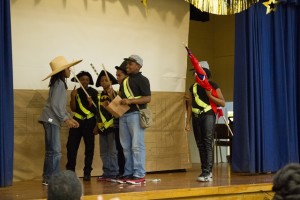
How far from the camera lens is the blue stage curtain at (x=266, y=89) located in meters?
6.70

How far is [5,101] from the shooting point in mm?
5035

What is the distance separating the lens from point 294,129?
23.4 ft

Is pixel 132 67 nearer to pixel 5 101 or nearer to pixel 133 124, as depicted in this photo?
pixel 133 124

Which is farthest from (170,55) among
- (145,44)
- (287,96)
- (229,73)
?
(229,73)

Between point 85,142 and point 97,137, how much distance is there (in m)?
0.88

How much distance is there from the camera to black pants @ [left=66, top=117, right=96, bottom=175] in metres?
5.72

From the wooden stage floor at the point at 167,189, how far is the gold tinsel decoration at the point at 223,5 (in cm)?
230

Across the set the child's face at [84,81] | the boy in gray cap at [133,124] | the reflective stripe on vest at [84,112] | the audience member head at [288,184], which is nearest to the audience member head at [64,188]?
the audience member head at [288,184]

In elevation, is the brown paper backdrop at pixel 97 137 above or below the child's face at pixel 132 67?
below

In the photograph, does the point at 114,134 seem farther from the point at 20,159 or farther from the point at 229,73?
the point at 229,73

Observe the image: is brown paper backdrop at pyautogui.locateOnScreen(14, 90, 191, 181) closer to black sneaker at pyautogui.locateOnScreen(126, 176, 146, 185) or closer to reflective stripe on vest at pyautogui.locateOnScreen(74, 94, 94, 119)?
reflective stripe on vest at pyautogui.locateOnScreen(74, 94, 94, 119)

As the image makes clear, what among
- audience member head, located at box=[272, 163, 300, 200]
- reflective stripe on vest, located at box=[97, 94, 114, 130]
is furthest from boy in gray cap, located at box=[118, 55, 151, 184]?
audience member head, located at box=[272, 163, 300, 200]

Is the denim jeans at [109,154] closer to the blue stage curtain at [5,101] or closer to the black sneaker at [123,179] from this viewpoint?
the black sneaker at [123,179]

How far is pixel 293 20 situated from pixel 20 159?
425 centimetres
